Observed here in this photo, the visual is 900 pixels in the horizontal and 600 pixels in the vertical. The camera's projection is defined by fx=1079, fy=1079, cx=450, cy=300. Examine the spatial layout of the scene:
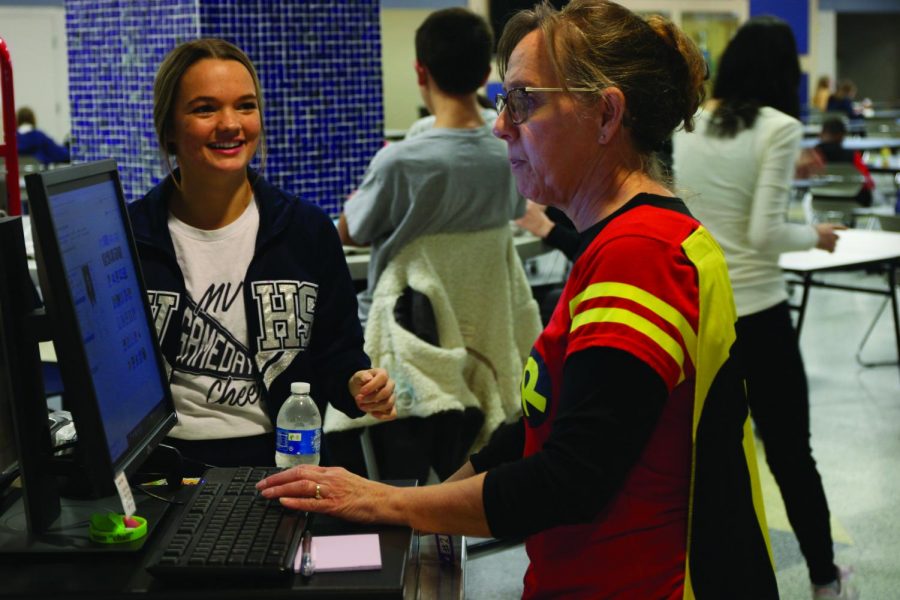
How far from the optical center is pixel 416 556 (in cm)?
134

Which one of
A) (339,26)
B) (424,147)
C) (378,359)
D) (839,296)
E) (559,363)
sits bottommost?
(839,296)

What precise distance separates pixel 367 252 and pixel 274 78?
0.75 m

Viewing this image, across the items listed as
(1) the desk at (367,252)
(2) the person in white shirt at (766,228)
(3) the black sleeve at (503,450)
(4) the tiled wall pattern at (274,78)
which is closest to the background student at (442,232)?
(1) the desk at (367,252)

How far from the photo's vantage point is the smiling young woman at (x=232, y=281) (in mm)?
1873

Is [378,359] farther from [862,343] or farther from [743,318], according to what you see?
[862,343]

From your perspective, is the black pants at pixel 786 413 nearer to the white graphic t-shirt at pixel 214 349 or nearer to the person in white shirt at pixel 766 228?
the person in white shirt at pixel 766 228

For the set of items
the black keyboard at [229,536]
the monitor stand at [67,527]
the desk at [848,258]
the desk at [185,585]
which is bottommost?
the desk at [848,258]

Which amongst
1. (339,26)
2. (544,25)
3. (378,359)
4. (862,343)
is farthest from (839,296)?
(544,25)

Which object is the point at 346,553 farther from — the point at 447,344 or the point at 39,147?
the point at 39,147

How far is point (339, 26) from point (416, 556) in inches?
117

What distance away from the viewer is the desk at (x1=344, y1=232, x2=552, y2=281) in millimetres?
3418

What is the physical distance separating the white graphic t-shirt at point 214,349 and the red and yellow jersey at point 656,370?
73 centimetres

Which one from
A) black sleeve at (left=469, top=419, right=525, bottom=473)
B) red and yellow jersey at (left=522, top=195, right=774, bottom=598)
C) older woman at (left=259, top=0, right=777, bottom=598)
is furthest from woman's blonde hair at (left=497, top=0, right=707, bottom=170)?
black sleeve at (left=469, top=419, right=525, bottom=473)

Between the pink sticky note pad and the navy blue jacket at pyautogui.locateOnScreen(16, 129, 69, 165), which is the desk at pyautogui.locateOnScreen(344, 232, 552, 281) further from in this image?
the navy blue jacket at pyautogui.locateOnScreen(16, 129, 69, 165)
